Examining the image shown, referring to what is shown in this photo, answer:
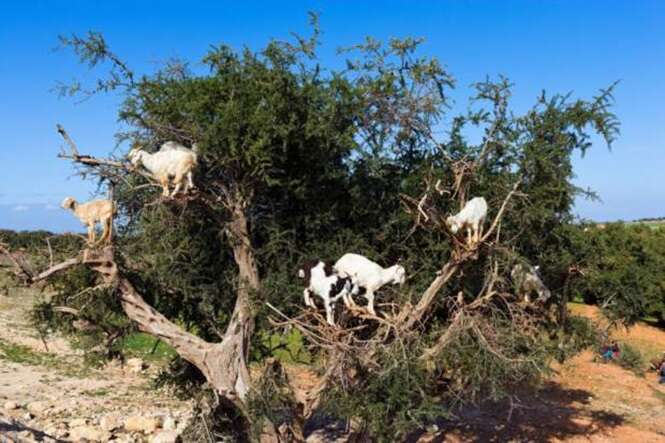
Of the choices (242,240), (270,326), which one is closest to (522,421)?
(270,326)

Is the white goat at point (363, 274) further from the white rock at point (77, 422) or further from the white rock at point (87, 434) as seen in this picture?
the white rock at point (77, 422)

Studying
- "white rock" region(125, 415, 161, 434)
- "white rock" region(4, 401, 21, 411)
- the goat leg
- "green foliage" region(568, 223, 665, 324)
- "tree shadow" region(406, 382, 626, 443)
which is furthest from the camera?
"white rock" region(4, 401, 21, 411)

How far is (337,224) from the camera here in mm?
10648

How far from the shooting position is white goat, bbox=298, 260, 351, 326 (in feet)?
27.2

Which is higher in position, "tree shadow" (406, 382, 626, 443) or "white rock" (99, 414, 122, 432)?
"tree shadow" (406, 382, 626, 443)

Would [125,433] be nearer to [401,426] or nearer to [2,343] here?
[401,426]

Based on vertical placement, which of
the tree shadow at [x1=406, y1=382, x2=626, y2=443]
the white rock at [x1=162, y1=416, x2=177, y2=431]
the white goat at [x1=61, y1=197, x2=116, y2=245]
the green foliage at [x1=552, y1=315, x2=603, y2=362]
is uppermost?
the white goat at [x1=61, y1=197, x2=116, y2=245]

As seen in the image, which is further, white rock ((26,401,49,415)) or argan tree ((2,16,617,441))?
white rock ((26,401,49,415))

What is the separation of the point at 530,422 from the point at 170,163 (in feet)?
40.5

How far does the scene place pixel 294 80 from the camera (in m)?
9.87

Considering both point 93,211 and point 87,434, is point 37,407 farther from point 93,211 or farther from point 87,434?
point 93,211

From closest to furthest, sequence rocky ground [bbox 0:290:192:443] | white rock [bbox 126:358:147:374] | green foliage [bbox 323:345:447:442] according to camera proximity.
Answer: green foliage [bbox 323:345:447:442], rocky ground [bbox 0:290:192:443], white rock [bbox 126:358:147:374]

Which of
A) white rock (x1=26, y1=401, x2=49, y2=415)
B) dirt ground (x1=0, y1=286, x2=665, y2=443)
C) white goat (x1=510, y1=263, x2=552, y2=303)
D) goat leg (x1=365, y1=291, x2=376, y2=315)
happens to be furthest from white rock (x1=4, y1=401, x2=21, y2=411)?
white goat (x1=510, y1=263, x2=552, y2=303)

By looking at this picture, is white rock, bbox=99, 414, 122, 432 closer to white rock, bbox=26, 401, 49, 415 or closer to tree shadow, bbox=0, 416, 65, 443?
tree shadow, bbox=0, 416, 65, 443
